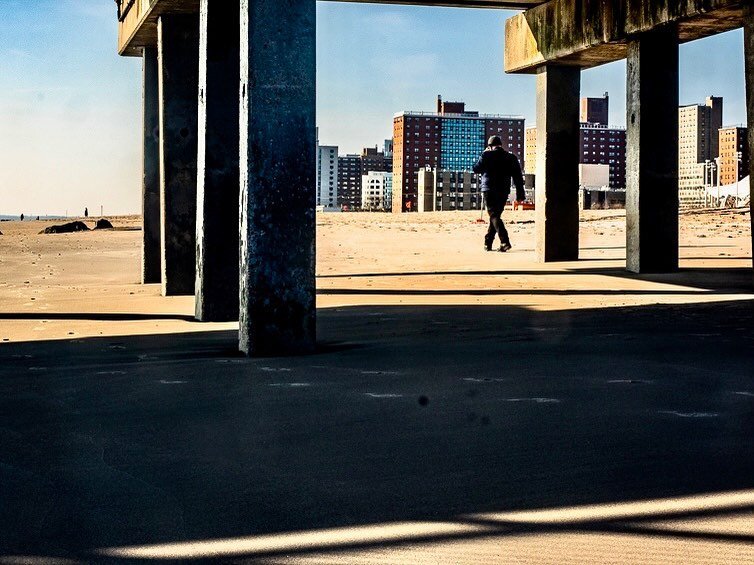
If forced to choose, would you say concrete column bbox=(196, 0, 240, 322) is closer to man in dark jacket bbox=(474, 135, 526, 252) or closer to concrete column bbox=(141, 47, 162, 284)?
concrete column bbox=(141, 47, 162, 284)

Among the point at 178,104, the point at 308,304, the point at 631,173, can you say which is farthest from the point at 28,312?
the point at 631,173

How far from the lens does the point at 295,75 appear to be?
23.0 feet

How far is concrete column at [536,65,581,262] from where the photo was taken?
56.3ft

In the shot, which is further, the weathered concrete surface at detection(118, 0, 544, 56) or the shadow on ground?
the weathered concrete surface at detection(118, 0, 544, 56)

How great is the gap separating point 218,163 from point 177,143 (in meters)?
3.05

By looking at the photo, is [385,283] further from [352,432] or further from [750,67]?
[352,432]

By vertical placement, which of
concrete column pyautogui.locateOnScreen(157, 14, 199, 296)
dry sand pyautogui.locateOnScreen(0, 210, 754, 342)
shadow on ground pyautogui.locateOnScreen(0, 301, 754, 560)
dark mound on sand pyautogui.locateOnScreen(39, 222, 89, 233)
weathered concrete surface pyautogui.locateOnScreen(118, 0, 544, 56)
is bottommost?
shadow on ground pyautogui.locateOnScreen(0, 301, 754, 560)

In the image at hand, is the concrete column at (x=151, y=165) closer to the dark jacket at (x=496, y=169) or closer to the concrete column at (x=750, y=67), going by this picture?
the dark jacket at (x=496, y=169)

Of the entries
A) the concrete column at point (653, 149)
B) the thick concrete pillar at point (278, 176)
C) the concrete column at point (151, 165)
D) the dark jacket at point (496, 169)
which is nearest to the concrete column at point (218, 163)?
the thick concrete pillar at point (278, 176)

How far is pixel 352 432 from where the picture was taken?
183 inches

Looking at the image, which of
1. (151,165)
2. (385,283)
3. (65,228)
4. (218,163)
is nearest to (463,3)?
(385,283)

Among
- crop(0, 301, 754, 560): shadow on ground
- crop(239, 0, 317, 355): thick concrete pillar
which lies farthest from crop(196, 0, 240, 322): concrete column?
crop(239, 0, 317, 355): thick concrete pillar

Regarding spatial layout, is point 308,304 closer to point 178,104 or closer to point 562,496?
point 562,496

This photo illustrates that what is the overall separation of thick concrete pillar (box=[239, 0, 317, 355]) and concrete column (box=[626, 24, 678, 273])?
8394 mm
